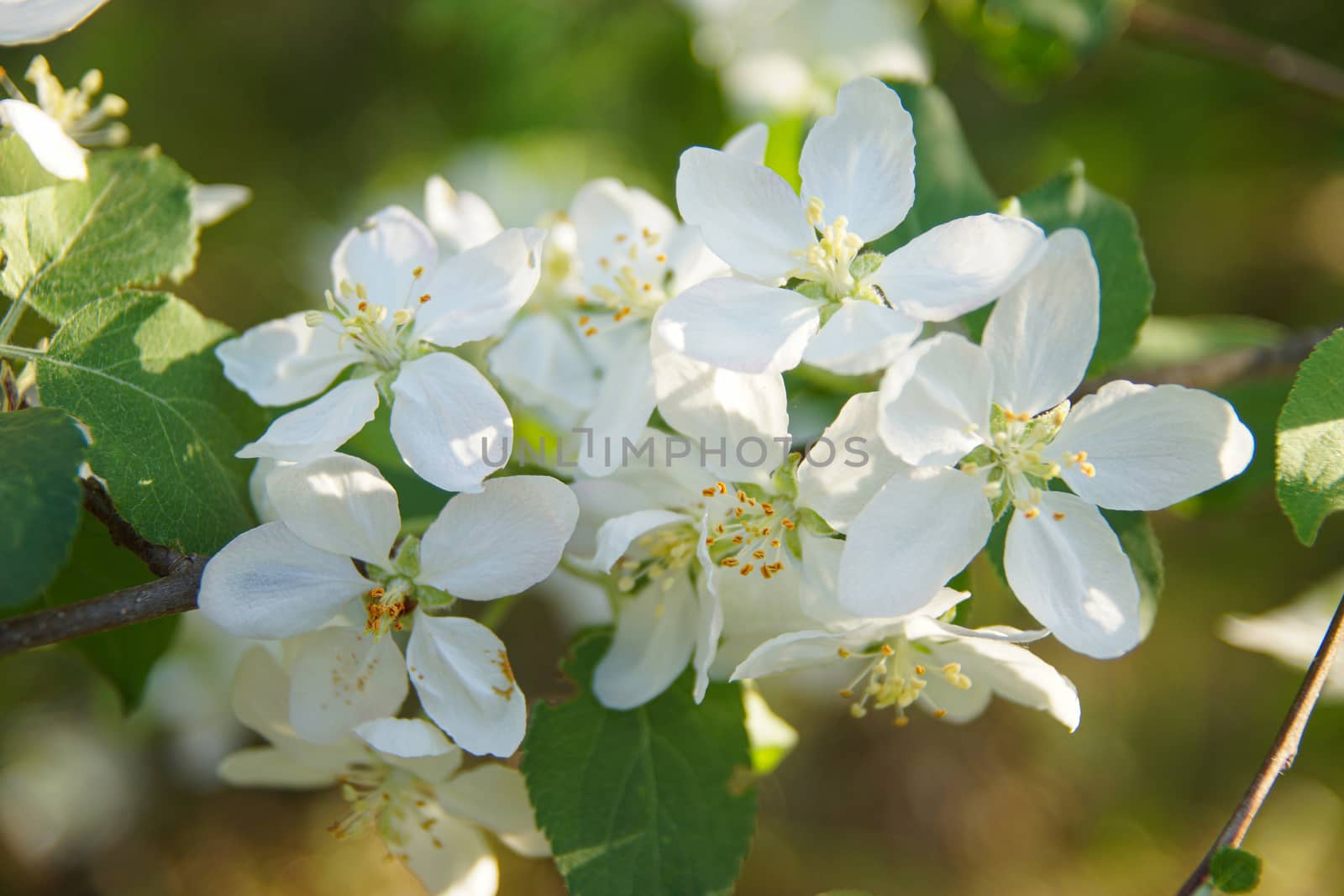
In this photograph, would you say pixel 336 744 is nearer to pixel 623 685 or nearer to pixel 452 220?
pixel 623 685

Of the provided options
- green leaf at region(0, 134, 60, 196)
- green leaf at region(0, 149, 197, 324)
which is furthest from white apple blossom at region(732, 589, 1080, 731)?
green leaf at region(0, 134, 60, 196)

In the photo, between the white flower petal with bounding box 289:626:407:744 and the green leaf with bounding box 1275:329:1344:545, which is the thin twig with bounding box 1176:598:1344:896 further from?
the white flower petal with bounding box 289:626:407:744

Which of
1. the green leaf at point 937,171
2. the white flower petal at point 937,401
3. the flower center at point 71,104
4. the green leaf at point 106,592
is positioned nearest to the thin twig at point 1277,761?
the white flower petal at point 937,401

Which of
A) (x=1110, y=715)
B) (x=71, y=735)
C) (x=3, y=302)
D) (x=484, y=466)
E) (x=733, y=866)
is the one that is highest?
(x=3, y=302)

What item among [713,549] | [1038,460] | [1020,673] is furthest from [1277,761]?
[713,549]

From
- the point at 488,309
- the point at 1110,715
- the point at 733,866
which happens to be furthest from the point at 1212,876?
the point at 1110,715
